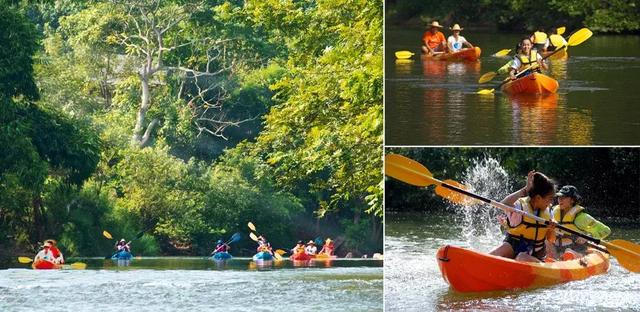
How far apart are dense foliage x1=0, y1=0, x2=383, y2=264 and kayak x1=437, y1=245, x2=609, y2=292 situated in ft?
10.2

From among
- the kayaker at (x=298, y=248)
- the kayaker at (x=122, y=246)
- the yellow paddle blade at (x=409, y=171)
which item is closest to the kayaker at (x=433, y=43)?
the kayaker at (x=298, y=248)

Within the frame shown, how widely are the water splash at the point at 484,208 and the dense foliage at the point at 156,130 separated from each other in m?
1.06

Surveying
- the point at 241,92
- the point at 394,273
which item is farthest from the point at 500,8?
the point at 394,273

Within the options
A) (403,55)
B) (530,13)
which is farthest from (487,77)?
(530,13)

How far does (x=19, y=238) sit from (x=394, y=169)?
3672 millimetres

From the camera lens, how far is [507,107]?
27.9 ft

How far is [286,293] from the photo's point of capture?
852cm

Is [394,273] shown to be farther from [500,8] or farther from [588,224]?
[500,8]

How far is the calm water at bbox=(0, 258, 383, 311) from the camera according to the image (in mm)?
8195

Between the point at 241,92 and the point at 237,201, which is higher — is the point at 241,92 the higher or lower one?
the higher one

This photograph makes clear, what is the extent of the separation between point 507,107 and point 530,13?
5.48 metres

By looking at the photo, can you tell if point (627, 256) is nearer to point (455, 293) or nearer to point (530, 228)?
point (530, 228)

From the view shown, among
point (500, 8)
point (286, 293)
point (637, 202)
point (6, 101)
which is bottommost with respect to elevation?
point (286, 293)

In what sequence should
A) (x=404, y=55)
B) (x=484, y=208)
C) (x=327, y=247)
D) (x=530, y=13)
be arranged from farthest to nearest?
(x=530, y=13), (x=404, y=55), (x=327, y=247), (x=484, y=208)
